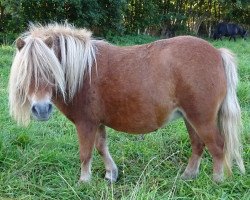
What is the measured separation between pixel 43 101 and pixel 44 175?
3.25 feet

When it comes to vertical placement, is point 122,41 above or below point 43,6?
below

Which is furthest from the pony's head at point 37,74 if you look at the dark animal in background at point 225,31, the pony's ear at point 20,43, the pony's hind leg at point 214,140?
the dark animal in background at point 225,31

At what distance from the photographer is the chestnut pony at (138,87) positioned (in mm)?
3125

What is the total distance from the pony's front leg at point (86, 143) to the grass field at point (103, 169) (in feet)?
0.34

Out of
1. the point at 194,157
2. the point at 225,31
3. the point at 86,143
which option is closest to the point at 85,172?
the point at 86,143

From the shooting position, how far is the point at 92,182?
3379 mm

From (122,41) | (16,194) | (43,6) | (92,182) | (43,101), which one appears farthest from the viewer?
(122,41)

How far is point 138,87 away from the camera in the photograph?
3.23 meters

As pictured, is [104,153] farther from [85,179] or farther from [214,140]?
[214,140]

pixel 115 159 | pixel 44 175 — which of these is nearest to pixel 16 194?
pixel 44 175

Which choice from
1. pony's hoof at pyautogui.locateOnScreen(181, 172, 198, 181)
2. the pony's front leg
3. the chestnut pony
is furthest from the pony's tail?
the pony's front leg

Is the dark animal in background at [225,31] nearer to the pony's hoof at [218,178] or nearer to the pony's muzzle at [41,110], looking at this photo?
the pony's hoof at [218,178]

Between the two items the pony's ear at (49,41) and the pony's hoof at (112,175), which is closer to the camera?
the pony's ear at (49,41)

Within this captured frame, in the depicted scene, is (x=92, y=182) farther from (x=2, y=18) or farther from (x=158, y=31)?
(x=158, y=31)
